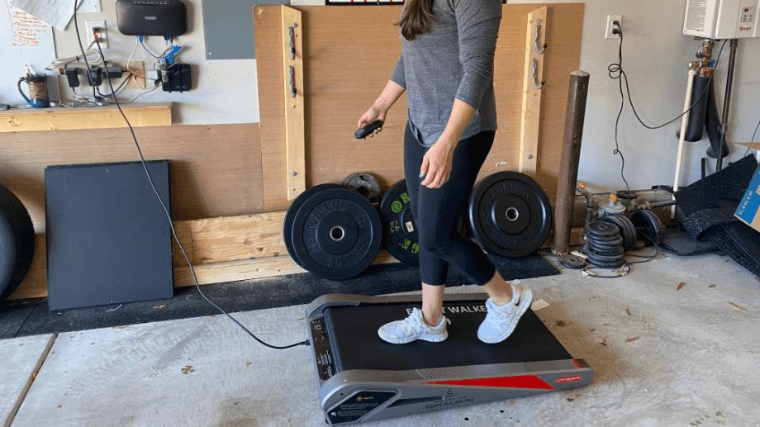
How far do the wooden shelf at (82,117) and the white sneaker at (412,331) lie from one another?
1515 millimetres

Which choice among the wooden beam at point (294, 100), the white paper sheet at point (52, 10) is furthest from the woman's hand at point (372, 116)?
the white paper sheet at point (52, 10)

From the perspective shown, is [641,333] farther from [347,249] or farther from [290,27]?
[290,27]

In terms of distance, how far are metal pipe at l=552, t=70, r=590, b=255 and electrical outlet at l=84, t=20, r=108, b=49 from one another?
7.44ft

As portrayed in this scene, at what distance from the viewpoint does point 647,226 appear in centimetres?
378

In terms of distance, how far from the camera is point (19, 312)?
304 cm

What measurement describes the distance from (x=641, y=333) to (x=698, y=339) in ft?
0.73

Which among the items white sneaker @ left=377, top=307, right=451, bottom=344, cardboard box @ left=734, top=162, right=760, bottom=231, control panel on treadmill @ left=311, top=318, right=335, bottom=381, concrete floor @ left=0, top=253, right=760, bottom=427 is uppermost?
cardboard box @ left=734, top=162, right=760, bottom=231

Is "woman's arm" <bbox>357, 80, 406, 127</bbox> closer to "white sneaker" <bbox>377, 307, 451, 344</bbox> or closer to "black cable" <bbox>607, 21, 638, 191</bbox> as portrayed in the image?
"white sneaker" <bbox>377, 307, 451, 344</bbox>

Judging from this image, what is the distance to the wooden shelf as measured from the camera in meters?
2.97

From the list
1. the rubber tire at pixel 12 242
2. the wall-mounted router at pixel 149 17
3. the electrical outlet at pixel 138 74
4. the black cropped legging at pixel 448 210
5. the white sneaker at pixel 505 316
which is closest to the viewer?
the black cropped legging at pixel 448 210

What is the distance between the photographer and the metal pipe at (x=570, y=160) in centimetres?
341

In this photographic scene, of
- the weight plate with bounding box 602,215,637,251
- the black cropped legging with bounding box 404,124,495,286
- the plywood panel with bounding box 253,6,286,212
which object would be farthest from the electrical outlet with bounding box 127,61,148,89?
the weight plate with bounding box 602,215,637,251

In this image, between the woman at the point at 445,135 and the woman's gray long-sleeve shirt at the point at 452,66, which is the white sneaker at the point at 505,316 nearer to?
the woman at the point at 445,135

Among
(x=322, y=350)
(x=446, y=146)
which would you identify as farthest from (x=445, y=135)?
(x=322, y=350)
